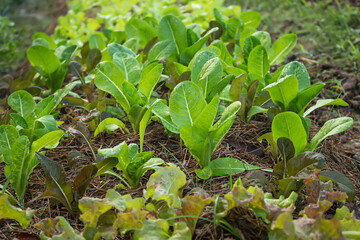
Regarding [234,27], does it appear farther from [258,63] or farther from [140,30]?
[258,63]

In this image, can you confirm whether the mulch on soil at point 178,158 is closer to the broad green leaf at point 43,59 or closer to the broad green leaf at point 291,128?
the broad green leaf at point 291,128

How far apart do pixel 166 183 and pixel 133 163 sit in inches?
8.3

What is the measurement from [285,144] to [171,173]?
0.50 m

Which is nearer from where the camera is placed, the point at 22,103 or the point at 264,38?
the point at 22,103

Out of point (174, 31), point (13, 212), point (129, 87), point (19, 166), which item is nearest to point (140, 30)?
point (174, 31)

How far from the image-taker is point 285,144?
5.40 ft

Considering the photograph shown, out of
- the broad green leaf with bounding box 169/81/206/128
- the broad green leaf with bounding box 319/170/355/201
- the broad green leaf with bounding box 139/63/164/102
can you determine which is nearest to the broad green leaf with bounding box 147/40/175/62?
the broad green leaf with bounding box 139/63/164/102

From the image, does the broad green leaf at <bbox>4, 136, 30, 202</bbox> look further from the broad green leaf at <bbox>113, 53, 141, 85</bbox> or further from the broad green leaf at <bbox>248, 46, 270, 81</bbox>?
the broad green leaf at <bbox>248, 46, 270, 81</bbox>

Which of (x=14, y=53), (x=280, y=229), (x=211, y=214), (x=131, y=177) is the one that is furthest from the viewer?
(x=14, y=53)

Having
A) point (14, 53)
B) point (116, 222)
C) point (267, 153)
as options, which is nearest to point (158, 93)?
point (267, 153)

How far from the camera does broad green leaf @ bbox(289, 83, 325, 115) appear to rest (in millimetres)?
1954

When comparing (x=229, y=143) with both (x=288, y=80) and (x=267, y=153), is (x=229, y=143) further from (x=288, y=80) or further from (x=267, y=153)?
(x=288, y=80)

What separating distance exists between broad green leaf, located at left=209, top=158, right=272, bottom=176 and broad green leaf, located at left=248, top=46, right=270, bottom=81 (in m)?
0.66

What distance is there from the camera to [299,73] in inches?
82.7
